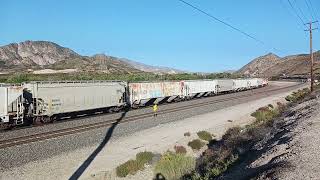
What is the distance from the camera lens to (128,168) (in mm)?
17453

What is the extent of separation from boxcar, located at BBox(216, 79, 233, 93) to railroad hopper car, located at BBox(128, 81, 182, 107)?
703 inches

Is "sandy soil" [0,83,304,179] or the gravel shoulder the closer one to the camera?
the gravel shoulder

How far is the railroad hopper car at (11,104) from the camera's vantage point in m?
25.0

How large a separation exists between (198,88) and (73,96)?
102 feet

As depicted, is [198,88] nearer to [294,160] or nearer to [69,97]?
[69,97]

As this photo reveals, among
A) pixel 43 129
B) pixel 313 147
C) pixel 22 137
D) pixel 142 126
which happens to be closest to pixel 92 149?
pixel 22 137

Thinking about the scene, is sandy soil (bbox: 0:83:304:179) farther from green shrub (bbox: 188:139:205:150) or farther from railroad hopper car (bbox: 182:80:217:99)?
railroad hopper car (bbox: 182:80:217:99)

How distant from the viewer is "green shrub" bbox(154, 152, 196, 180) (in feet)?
56.5

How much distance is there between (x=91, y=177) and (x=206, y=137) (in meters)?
11.2

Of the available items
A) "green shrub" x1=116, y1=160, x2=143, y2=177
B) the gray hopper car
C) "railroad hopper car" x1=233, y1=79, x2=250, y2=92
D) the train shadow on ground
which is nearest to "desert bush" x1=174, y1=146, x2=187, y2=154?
the train shadow on ground

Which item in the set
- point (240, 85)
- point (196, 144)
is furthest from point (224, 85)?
point (196, 144)

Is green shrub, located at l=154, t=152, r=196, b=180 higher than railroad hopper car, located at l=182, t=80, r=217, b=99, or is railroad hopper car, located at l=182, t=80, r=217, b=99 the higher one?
railroad hopper car, located at l=182, t=80, r=217, b=99

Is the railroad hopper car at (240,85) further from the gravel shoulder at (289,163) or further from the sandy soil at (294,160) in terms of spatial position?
the gravel shoulder at (289,163)

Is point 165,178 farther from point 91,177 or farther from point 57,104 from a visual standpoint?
point 57,104
